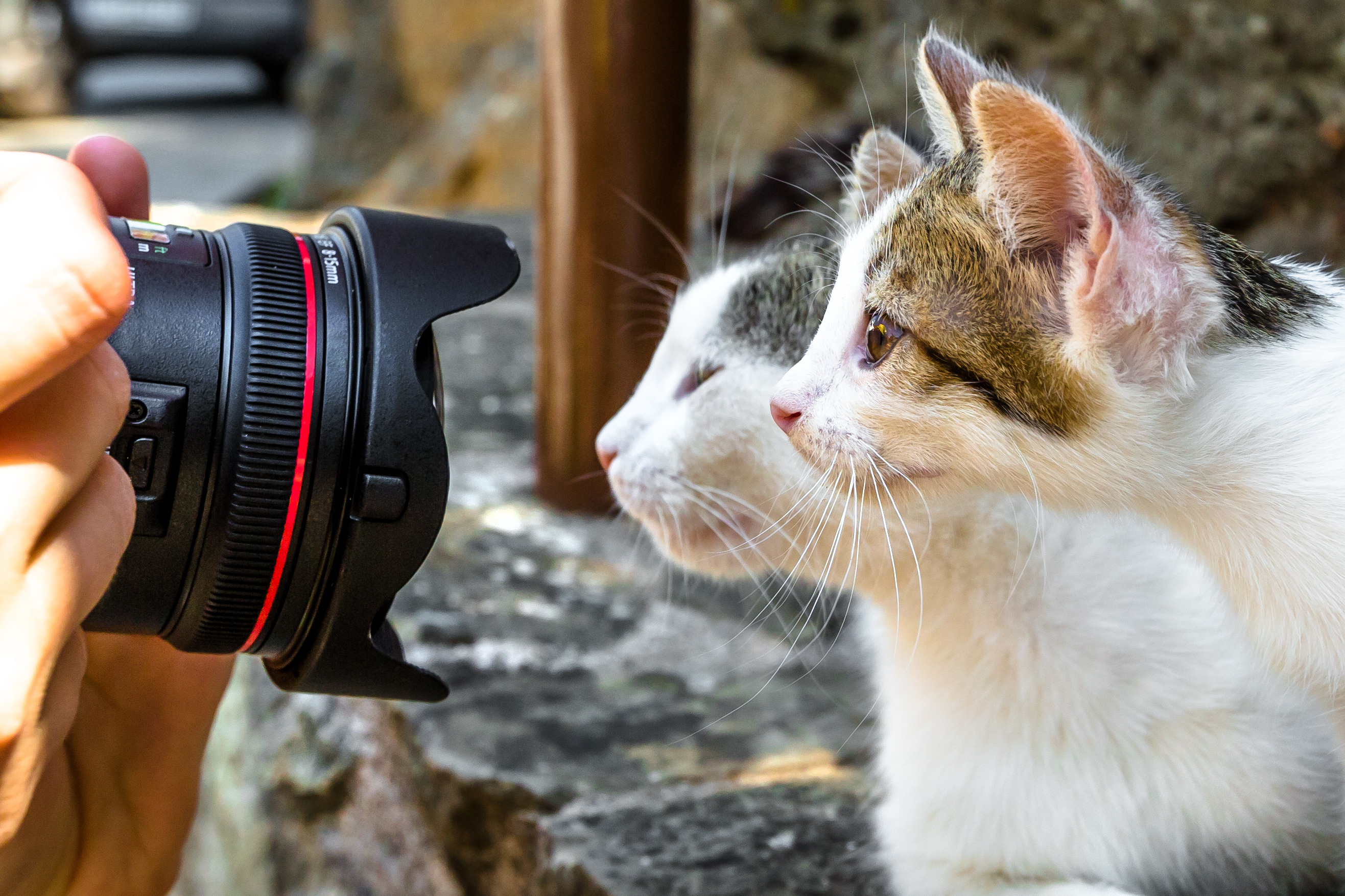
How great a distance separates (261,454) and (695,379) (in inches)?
18.4

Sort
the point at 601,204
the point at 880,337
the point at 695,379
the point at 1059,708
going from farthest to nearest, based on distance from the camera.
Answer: the point at 601,204 < the point at 695,379 < the point at 1059,708 < the point at 880,337

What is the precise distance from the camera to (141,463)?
2.65 feet

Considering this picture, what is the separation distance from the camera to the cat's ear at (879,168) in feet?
3.39

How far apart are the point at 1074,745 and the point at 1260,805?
0.46 feet

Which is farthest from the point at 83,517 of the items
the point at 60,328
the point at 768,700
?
the point at 768,700

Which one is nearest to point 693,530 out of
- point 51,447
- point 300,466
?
point 300,466

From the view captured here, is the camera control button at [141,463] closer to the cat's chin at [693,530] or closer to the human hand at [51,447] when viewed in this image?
the human hand at [51,447]

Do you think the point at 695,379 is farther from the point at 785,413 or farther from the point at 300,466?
the point at 300,466

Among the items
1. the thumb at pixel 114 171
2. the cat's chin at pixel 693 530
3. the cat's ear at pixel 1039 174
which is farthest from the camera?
the cat's chin at pixel 693 530

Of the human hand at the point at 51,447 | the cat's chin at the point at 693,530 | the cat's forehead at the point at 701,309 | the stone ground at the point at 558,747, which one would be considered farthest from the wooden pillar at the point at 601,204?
the human hand at the point at 51,447

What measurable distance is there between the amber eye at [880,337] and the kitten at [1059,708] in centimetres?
9

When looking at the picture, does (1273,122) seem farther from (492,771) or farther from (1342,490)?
(492,771)

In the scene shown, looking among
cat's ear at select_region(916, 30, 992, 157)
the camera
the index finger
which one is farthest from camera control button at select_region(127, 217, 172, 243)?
cat's ear at select_region(916, 30, 992, 157)

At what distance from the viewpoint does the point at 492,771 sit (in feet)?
3.97
